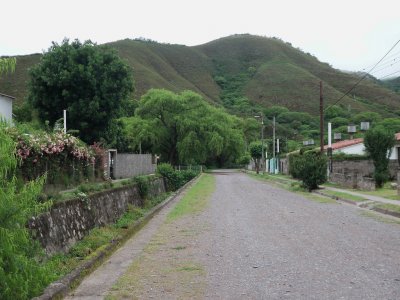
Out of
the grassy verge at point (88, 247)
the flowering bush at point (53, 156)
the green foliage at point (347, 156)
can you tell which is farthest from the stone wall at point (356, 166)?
the grassy verge at point (88, 247)

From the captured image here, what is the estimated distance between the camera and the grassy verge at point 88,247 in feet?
25.9

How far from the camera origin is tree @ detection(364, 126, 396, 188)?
29.1m

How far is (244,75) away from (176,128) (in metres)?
91.3

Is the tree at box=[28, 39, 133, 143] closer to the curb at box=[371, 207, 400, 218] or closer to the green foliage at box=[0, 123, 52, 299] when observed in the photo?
the curb at box=[371, 207, 400, 218]

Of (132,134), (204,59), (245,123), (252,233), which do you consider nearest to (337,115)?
(245,123)

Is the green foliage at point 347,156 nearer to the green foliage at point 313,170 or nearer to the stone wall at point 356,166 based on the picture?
the stone wall at point 356,166

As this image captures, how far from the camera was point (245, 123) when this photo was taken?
107000 mm

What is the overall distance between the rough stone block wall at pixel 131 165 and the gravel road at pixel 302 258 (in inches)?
657

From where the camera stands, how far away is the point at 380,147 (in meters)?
29.3

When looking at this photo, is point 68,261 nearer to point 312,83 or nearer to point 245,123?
point 245,123

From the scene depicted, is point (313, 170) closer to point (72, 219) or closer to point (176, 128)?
point (72, 219)

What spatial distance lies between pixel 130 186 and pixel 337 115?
8099cm

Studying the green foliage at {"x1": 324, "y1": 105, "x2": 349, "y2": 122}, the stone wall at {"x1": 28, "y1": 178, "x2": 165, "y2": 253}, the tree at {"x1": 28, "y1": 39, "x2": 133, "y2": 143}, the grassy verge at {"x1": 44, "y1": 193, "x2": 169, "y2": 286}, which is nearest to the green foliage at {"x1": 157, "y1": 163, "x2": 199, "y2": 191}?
the tree at {"x1": 28, "y1": 39, "x2": 133, "y2": 143}

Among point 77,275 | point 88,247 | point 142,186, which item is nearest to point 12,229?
point 77,275
